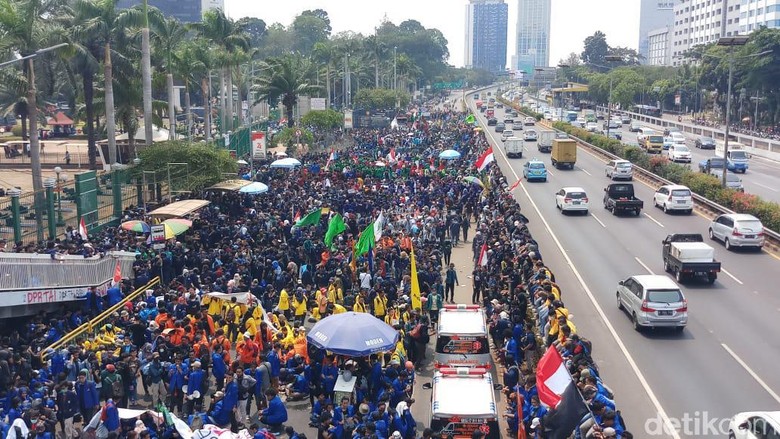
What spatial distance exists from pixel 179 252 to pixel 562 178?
109 ft

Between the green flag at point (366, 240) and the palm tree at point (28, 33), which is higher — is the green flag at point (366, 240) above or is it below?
below

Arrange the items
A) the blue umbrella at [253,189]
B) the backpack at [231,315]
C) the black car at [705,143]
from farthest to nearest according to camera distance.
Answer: the black car at [705,143]
the blue umbrella at [253,189]
the backpack at [231,315]

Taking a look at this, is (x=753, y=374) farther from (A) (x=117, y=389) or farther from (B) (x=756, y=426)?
(A) (x=117, y=389)

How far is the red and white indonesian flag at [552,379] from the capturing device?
41.5ft

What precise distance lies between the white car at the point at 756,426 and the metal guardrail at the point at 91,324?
13.2 m

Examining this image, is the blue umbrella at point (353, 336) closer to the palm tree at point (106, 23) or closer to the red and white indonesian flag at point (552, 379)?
the red and white indonesian flag at point (552, 379)

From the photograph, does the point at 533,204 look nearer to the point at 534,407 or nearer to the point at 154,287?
the point at 154,287

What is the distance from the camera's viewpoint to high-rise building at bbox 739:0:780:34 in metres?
122

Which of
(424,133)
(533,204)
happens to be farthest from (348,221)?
(424,133)

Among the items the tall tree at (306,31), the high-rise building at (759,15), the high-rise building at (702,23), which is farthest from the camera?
the tall tree at (306,31)

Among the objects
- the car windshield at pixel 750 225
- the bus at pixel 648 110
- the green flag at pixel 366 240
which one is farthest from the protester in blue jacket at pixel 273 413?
the bus at pixel 648 110

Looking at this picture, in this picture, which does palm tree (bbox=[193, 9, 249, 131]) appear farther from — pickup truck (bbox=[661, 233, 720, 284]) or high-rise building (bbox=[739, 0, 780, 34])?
high-rise building (bbox=[739, 0, 780, 34])

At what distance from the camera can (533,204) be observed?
140 ft

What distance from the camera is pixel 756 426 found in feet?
42.5
